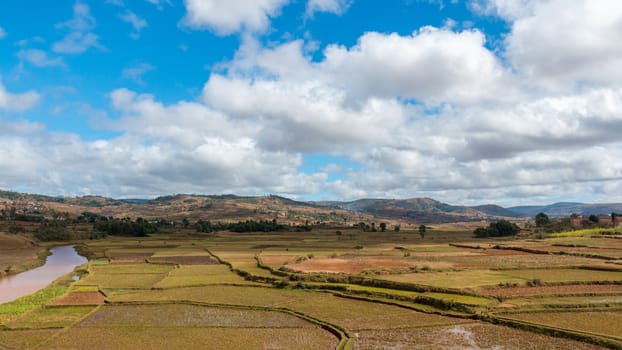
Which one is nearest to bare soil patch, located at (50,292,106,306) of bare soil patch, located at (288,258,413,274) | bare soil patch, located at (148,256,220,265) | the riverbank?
bare soil patch, located at (288,258,413,274)

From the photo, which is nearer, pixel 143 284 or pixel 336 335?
pixel 336 335

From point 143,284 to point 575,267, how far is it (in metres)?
44.0

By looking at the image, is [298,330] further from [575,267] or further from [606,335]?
[575,267]

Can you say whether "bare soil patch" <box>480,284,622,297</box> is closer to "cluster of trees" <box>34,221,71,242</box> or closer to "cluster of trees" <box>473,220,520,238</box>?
"cluster of trees" <box>473,220,520,238</box>

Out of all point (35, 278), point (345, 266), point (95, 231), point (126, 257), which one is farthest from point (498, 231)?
point (95, 231)

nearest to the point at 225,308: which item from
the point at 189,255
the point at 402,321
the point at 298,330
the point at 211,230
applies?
the point at 298,330

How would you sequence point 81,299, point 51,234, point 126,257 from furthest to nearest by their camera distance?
point 51,234, point 126,257, point 81,299

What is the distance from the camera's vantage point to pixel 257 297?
35781 millimetres

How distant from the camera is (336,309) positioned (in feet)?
101

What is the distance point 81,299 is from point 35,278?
64.0 feet

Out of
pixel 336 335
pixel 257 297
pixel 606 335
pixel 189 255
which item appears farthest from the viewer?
pixel 189 255

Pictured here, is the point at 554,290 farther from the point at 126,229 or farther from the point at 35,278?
the point at 126,229

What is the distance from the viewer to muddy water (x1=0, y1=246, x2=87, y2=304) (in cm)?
3959

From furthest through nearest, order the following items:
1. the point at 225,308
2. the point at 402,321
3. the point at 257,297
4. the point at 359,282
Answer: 1. the point at 359,282
2. the point at 257,297
3. the point at 225,308
4. the point at 402,321
